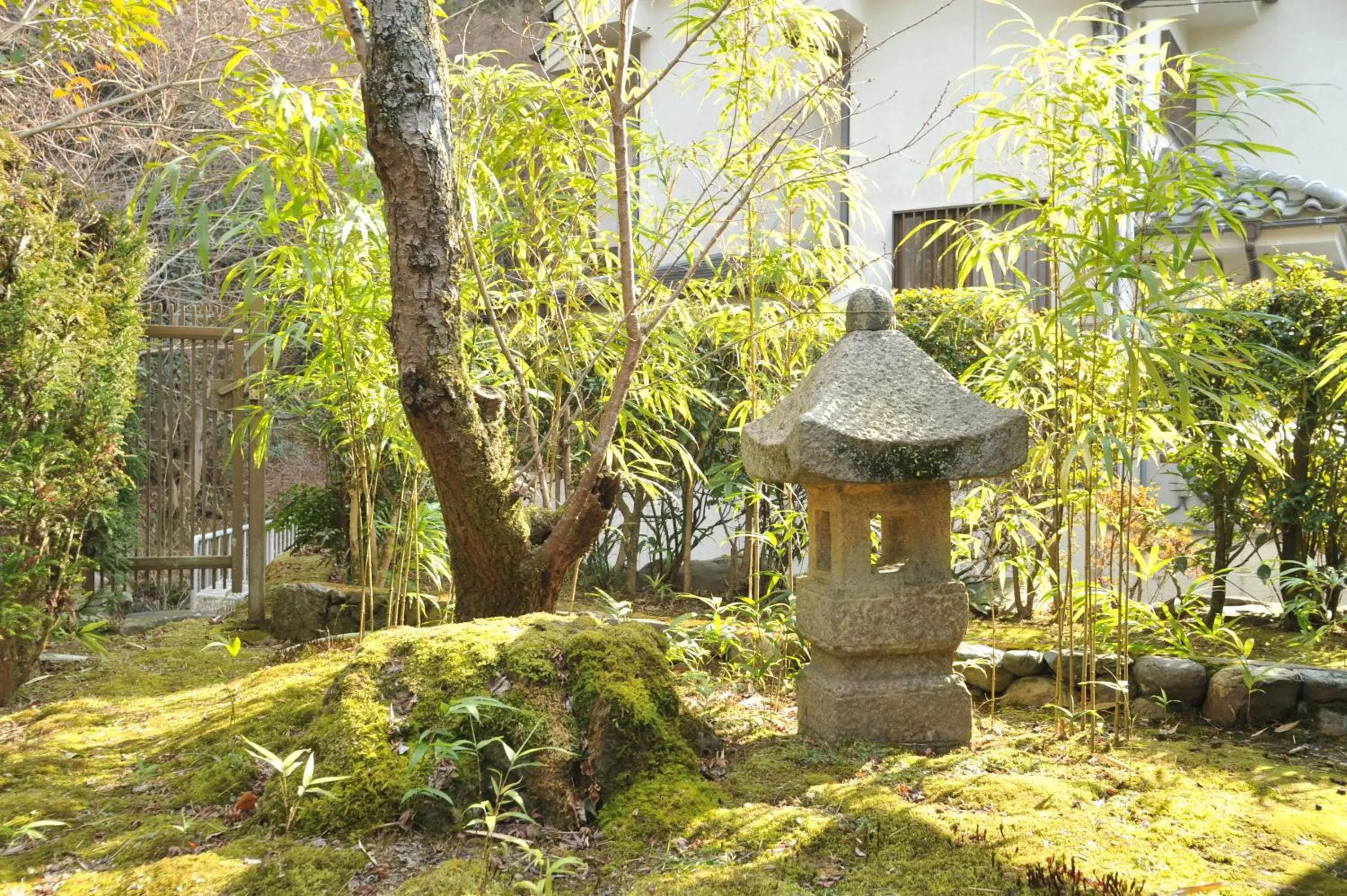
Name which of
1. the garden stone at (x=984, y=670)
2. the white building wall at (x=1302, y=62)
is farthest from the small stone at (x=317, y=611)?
the white building wall at (x=1302, y=62)

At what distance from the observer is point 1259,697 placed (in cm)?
352

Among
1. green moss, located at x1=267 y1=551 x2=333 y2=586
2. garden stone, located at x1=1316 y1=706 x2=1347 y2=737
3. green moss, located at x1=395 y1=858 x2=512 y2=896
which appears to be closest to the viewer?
green moss, located at x1=395 y1=858 x2=512 y2=896

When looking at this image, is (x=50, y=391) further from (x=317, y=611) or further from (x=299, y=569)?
(x=299, y=569)

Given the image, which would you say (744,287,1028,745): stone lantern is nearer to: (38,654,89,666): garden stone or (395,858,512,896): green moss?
(395,858,512,896): green moss

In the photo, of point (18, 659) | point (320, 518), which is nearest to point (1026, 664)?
point (18, 659)

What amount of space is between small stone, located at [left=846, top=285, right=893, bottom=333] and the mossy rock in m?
1.23

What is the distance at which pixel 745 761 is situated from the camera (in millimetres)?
3004

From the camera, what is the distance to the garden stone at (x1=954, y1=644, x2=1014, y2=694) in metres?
3.87

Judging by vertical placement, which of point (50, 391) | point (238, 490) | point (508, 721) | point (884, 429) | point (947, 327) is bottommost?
point (508, 721)

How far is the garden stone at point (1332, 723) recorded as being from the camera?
345 cm

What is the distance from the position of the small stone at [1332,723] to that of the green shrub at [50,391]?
4775 millimetres

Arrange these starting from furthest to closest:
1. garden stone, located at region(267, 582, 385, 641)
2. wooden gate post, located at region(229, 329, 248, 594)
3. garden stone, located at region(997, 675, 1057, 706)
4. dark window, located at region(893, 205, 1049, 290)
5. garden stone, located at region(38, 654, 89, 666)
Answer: dark window, located at region(893, 205, 1049, 290) < wooden gate post, located at region(229, 329, 248, 594) < garden stone, located at region(267, 582, 385, 641) < garden stone, located at region(38, 654, 89, 666) < garden stone, located at region(997, 675, 1057, 706)

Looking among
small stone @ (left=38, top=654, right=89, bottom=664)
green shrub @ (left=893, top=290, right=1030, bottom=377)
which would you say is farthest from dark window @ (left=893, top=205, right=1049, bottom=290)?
small stone @ (left=38, top=654, right=89, bottom=664)

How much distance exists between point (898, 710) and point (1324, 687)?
1663 mm
